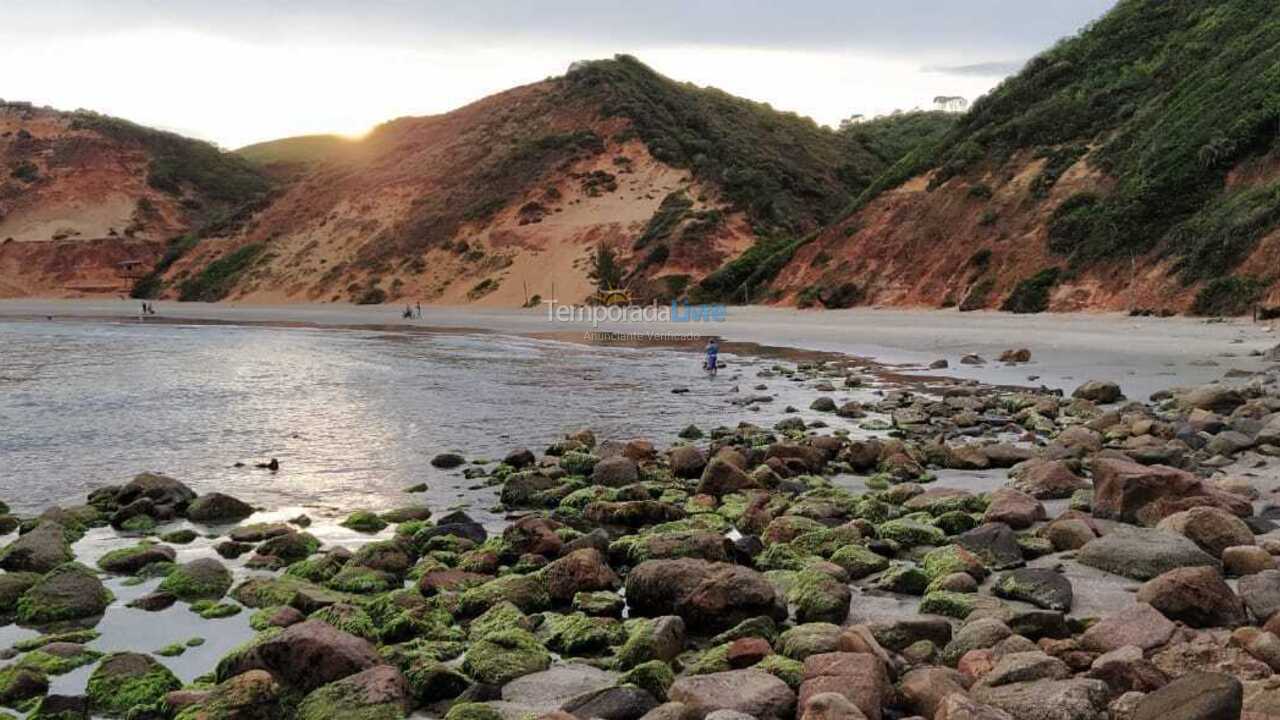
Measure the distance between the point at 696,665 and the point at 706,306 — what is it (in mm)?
57351

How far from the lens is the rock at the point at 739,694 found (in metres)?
6.07

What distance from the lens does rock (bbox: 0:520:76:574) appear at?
1027 centimetres

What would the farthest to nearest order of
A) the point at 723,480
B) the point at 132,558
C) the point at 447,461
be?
the point at 447,461
the point at 723,480
the point at 132,558

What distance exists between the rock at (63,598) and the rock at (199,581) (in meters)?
0.57

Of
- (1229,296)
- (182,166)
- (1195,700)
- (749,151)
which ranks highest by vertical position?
(182,166)

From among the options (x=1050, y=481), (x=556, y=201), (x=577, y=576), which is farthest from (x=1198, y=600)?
(x=556, y=201)

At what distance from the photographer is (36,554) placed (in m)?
10.4

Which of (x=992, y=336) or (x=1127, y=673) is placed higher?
(x=992, y=336)

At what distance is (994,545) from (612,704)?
481 centimetres

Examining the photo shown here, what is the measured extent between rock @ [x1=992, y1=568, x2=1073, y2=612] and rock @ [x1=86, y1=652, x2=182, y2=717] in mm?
6631

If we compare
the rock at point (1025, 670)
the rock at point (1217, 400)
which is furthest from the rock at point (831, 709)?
the rock at point (1217, 400)

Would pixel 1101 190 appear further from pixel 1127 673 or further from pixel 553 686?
pixel 553 686

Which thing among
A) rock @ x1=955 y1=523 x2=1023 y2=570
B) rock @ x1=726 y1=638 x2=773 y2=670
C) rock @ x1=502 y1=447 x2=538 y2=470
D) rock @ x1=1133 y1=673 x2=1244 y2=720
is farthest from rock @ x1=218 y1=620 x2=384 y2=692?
rock @ x1=502 y1=447 x2=538 y2=470

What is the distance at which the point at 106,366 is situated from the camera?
3747 centimetres
